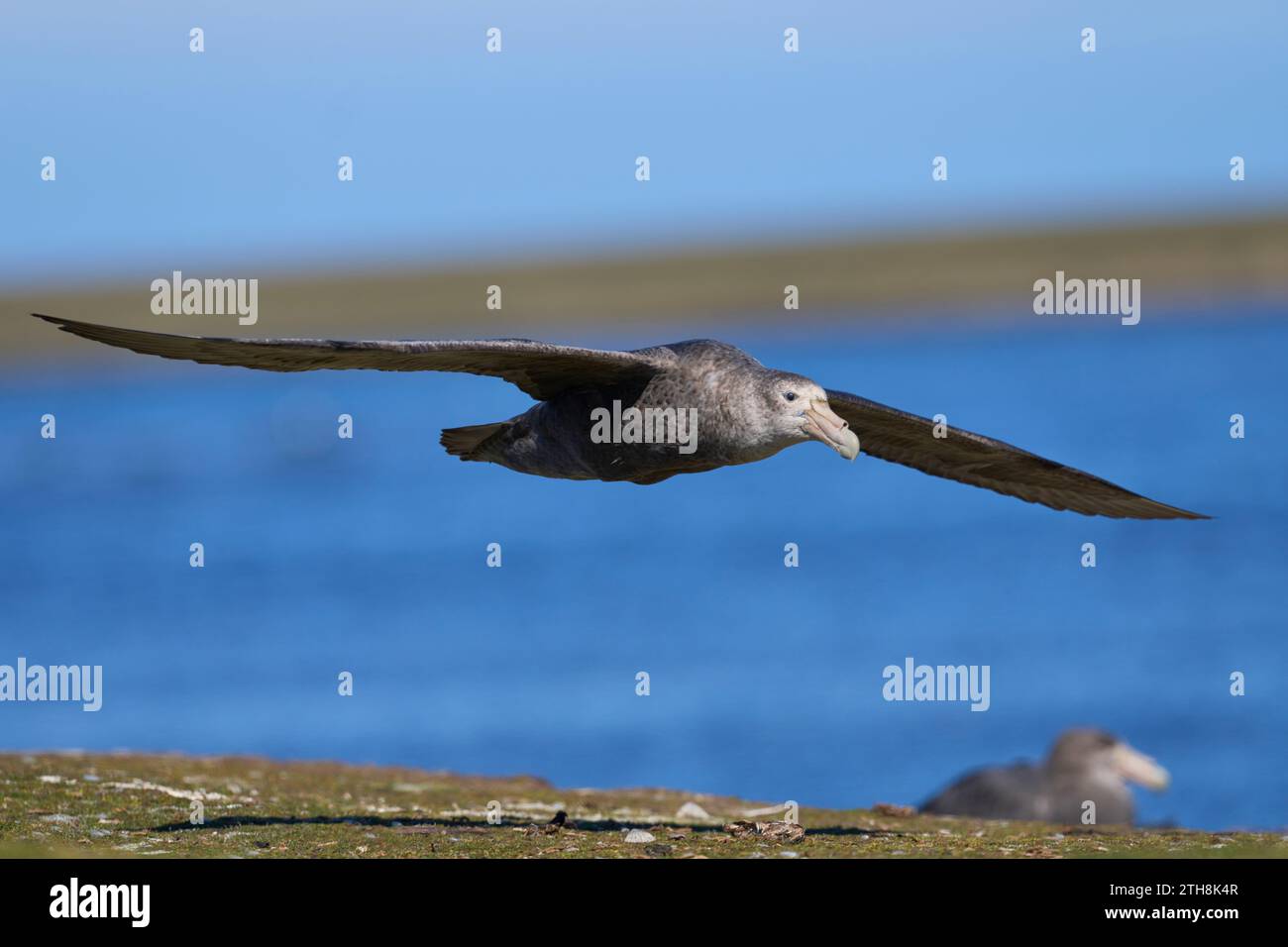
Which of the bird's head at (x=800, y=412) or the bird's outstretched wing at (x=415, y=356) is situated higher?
the bird's outstretched wing at (x=415, y=356)

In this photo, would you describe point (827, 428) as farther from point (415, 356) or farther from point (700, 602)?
point (700, 602)

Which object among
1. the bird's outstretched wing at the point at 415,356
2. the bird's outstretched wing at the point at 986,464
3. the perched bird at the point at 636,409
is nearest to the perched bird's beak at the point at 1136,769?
the bird's outstretched wing at the point at 986,464

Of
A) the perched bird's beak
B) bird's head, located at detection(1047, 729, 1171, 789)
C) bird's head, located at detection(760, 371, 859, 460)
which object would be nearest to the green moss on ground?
bird's head, located at detection(760, 371, 859, 460)

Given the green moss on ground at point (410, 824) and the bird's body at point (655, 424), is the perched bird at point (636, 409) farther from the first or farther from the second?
the green moss on ground at point (410, 824)

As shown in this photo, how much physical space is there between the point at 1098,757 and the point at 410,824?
767 centimetres

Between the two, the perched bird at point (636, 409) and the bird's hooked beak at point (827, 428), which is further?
the bird's hooked beak at point (827, 428)

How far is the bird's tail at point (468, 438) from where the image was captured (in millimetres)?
11443

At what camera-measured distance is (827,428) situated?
389 inches

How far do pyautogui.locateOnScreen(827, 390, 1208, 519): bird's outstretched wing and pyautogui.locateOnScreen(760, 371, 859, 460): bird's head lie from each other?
4.01 feet

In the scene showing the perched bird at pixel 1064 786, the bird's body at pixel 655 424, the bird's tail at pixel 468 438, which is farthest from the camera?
the perched bird at pixel 1064 786

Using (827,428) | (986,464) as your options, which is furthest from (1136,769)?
(827,428)

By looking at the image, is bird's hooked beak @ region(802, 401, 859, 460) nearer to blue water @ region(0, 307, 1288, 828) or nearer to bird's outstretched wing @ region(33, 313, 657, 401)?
bird's outstretched wing @ region(33, 313, 657, 401)

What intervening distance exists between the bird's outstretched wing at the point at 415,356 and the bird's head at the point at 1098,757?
6758 mm

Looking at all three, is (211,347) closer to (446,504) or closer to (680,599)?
(680,599)
